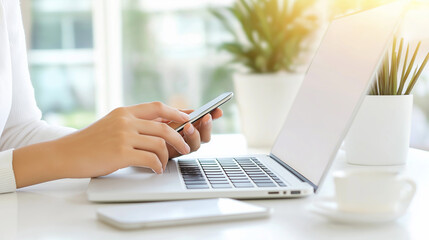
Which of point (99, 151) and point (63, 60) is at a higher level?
point (99, 151)

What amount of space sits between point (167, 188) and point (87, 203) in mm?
113

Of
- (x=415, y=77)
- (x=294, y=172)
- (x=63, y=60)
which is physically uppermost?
(x=415, y=77)

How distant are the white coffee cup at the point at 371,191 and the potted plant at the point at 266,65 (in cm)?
88

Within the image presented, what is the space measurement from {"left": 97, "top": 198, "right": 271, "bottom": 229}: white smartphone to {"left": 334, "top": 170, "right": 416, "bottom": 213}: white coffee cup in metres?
0.10

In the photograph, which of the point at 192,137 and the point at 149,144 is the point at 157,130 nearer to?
the point at 149,144

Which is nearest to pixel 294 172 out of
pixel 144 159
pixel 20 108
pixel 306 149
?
pixel 306 149

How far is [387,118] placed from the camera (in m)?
1.07

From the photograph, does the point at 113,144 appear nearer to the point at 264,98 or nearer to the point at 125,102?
the point at 264,98

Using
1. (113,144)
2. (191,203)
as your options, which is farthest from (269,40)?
(191,203)

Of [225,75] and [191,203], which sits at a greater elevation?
[191,203]

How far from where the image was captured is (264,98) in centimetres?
147

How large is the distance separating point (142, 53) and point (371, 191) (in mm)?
3425

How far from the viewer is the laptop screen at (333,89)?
74 centimetres

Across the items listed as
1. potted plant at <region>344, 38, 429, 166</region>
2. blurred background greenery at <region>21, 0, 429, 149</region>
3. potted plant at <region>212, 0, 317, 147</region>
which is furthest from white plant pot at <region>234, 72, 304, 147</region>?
blurred background greenery at <region>21, 0, 429, 149</region>
